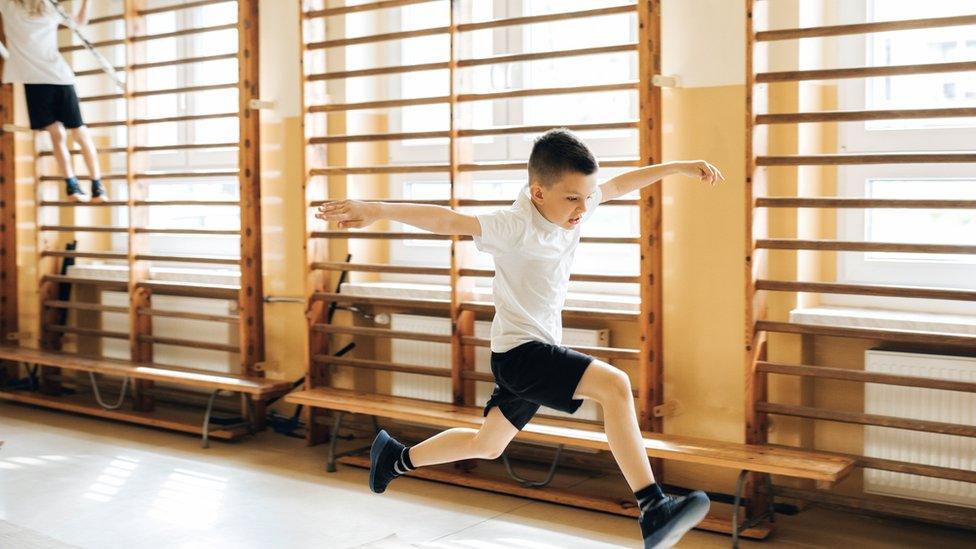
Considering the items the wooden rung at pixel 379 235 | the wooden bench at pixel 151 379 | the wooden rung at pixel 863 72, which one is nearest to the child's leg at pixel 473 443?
the wooden rung at pixel 379 235

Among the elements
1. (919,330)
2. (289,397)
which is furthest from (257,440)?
(919,330)

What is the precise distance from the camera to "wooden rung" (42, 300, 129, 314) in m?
6.65

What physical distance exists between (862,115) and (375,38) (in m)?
2.58

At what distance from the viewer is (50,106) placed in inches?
229

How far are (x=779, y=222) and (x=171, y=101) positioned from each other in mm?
4523

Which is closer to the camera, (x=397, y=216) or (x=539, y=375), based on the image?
(x=397, y=216)

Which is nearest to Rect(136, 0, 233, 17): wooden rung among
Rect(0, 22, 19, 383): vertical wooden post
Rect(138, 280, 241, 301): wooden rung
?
Rect(0, 22, 19, 383): vertical wooden post

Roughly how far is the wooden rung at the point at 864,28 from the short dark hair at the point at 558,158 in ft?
4.20

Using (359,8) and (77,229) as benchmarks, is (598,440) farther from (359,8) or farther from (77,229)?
(77,229)

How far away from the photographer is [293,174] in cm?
594

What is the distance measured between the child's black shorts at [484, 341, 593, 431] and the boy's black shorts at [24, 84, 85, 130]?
3.60 meters

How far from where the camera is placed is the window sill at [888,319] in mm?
3885

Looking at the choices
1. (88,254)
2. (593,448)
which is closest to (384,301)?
(593,448)

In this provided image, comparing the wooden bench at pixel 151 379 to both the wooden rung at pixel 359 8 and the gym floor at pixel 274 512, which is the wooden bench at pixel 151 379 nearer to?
the gym floor at pixel 274 512
